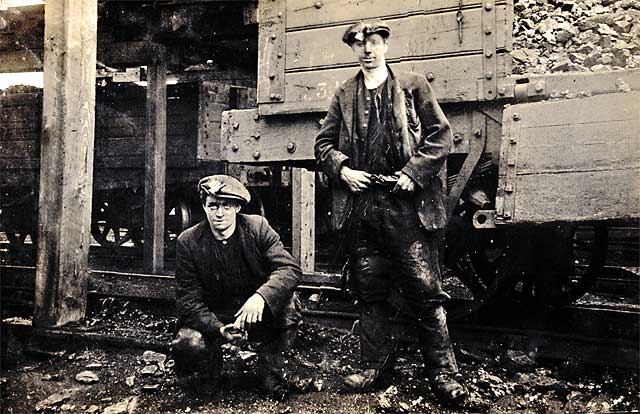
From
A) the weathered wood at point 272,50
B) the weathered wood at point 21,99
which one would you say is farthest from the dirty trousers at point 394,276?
the weathered wood at point 21,99

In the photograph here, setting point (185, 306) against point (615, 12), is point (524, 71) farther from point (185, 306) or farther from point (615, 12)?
point (185, 306)

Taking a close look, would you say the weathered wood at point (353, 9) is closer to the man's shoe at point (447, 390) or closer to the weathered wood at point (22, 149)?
the man's shoe at point (447, 390)

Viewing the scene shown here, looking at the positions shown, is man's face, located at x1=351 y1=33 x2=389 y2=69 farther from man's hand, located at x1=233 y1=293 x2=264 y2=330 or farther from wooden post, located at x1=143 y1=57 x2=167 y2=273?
wooden post, located at x1=143 y1=57 x2=167 y2=273

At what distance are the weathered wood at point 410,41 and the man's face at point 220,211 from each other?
125 cm

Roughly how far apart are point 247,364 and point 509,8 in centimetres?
276

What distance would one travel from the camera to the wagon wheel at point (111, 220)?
30.1 feet

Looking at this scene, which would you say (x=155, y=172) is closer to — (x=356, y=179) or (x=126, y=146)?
(x=126, y=146)

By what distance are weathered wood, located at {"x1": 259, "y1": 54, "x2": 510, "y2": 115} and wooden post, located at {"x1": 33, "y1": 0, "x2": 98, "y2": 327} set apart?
1532 millimetres

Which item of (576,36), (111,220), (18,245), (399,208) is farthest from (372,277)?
(18,245)

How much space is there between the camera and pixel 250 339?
330 cm

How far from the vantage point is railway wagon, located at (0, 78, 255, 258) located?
7.96 metres

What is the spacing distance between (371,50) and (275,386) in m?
1.92

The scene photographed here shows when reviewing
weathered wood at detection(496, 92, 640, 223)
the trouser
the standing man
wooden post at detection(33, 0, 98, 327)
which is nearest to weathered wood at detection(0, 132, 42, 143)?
wooden post at detection(33, 0, 98, 327)

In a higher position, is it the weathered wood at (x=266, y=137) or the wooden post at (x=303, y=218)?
the weathered wood at (x=266, y=137)
